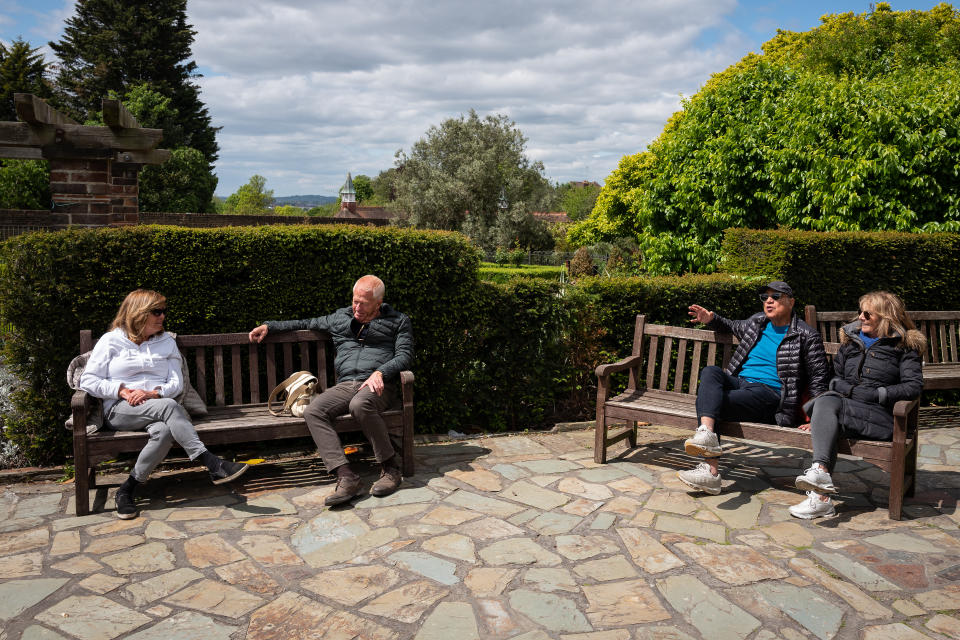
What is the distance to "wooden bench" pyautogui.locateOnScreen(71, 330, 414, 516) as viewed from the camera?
431 centimetres

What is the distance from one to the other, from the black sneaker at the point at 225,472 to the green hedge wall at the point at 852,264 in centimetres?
560

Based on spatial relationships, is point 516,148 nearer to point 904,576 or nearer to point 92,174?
point 92,174

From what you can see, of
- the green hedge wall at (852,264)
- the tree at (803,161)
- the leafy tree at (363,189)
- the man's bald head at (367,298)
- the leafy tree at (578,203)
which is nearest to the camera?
the man's bald head at (367,298)

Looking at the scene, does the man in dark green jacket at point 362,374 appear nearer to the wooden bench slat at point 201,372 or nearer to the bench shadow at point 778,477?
the wooden bench slat at point 201,372

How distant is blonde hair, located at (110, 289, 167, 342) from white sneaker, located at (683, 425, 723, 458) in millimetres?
3688

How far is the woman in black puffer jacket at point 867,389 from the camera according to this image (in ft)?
14.4

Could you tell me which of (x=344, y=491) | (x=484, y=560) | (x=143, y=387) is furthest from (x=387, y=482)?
(x=143, y=387)

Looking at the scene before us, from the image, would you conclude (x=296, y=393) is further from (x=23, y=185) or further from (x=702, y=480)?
(x=23, y=185)

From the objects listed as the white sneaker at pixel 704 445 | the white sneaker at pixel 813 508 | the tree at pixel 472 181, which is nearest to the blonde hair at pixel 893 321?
the white sneaker at pixel 813 508

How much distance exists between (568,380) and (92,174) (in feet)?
16.8

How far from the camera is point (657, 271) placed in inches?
539

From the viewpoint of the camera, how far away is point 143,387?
459 centimetres

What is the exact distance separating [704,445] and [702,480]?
0.25 metres

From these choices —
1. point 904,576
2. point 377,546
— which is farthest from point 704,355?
point 377,546
